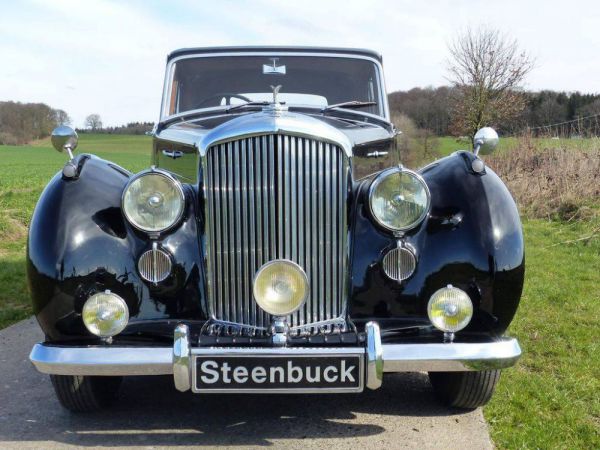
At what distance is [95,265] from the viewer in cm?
284

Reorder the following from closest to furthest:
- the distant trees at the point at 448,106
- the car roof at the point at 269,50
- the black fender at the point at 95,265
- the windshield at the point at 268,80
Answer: the black fender at the point at 95,265 < the windshield at the point at 268,80 < the car roof at the point at 269,50 < the distant trees at the point at 448,106

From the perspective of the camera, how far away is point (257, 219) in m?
2.87

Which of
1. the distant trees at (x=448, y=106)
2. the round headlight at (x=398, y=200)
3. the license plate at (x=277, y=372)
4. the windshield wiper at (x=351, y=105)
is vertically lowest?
the license plate at (x=277, y=372)

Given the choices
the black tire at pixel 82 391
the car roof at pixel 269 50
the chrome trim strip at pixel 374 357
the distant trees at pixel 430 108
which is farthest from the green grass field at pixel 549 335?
the distant trees at pixel 430 108

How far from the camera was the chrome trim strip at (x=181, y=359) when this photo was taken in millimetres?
2570

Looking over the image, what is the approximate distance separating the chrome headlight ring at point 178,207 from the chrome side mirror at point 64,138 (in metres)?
0.98

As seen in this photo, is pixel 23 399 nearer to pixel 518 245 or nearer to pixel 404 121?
pixel 518 245

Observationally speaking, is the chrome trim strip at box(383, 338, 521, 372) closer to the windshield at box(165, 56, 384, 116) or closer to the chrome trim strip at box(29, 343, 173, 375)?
the chrome trim strip at box(29, 343, 173, 375)

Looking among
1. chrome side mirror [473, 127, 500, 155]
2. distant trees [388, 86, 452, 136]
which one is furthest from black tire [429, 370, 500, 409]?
distant trees [388, 86, 452, 136]

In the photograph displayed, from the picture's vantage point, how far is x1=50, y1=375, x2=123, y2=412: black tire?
A: 3070 millimetres

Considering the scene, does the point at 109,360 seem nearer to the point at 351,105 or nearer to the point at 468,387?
the point at 468,387

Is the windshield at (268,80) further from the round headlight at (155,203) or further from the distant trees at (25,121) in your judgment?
the distant trees at (25,121)

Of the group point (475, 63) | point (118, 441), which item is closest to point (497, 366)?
point (118, 441)

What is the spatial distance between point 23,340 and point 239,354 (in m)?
2.76
